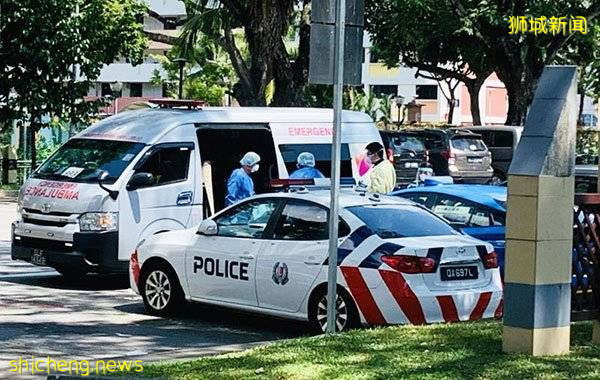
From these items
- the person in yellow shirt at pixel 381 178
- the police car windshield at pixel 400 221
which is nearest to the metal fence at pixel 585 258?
the police car windshield at pixel 400 221

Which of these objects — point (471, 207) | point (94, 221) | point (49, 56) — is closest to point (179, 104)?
point (94, 221)

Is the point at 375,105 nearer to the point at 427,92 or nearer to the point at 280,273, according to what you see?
A: the point at 427,92

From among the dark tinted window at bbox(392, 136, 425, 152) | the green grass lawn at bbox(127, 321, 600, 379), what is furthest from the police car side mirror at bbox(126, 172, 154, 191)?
the dark tinted window at bbox(392, 136, 425, 152)

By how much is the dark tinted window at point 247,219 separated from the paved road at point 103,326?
106 centimetres

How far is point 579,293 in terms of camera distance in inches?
357

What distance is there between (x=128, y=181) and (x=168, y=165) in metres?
0.78

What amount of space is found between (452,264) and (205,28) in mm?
30995

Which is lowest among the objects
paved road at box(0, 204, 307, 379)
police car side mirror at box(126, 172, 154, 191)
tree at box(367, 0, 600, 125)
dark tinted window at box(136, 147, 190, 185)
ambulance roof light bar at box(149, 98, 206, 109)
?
paved road at box(0, 204, 307, 379)

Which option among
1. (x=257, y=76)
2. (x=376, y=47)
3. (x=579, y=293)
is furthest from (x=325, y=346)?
(x=376, y=47)

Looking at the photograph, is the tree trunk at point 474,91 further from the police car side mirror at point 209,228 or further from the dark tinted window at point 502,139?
the police car side mirror at point 209,228

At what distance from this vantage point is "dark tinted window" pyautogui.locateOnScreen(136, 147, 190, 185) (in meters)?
15.4

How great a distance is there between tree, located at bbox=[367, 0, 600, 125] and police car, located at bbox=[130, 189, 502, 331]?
26654mm

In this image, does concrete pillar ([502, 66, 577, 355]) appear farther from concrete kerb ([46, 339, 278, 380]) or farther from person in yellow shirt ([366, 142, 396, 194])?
person in yellow shirt ([366, 142, 396, 194])

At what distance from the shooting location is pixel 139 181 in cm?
1515
